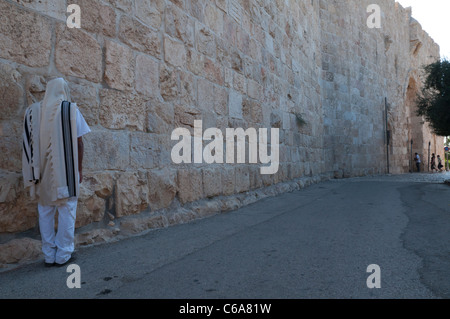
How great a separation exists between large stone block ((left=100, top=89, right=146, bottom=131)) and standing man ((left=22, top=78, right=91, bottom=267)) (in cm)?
66

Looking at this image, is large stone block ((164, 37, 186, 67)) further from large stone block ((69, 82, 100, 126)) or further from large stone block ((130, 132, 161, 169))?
large stone block ((69, 82, 100, 126))

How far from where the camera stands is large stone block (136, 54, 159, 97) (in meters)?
3.57

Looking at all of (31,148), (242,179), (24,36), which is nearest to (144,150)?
(31,148)

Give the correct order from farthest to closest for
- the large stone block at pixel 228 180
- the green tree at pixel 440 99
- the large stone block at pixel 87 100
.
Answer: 1. the green tree at pixel 440 99
2. the large stone block at pixel 228 180
3. the large stone block at pixel 87 100

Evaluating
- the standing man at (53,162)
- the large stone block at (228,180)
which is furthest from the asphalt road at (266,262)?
the large stone block at (228,180)

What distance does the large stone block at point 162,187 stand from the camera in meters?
3.68

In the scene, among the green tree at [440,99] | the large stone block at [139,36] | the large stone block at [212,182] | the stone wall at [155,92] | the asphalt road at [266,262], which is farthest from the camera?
the green tree at [440,99]

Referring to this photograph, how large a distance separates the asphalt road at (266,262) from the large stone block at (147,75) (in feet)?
5.17

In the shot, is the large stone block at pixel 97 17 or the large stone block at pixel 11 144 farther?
the large stone block at pixel 97 17

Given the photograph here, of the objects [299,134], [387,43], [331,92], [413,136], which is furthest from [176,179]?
[413,136]

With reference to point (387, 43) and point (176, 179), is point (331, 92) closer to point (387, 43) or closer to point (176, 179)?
point (387, 43)

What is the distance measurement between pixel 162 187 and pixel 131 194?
0.47 meters

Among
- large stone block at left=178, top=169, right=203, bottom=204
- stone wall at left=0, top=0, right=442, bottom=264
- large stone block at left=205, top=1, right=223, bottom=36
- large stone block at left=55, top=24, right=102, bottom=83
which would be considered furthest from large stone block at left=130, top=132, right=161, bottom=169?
large stone block at left=205, top=1, right=223, bottom=36

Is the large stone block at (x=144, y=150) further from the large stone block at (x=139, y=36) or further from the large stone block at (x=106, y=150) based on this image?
the large stone block at (x=139, y=36)
